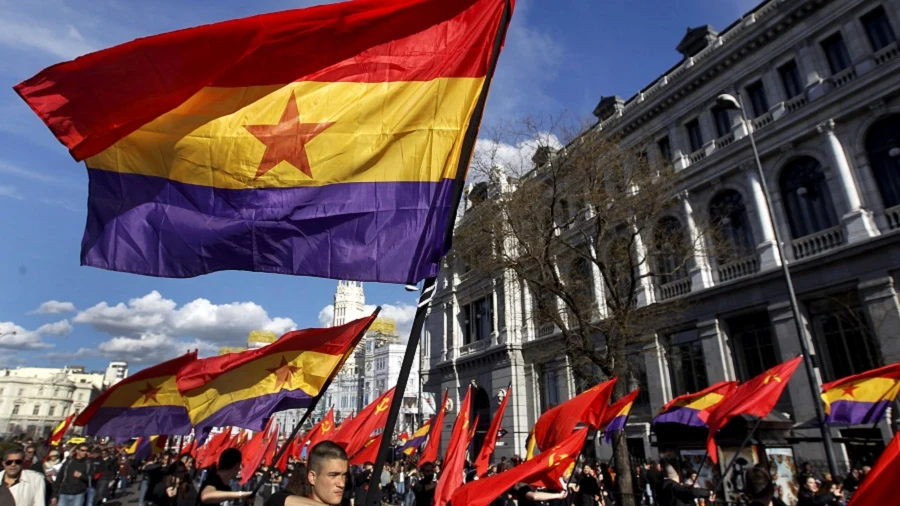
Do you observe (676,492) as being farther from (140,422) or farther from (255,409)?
(140,422)

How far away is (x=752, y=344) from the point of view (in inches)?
745

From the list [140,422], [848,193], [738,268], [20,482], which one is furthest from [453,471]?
[848,193]

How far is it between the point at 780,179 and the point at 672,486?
50.1 ft

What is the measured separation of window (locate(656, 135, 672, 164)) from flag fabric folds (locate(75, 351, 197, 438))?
19.5m

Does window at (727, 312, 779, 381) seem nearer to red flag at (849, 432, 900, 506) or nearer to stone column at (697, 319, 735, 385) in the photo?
stone column at (697, 319, 735, 385)

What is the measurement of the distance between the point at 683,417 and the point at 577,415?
491cm

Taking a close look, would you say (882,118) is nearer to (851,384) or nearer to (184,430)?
(851,384)

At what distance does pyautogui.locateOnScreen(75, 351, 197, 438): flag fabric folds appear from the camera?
1122cm

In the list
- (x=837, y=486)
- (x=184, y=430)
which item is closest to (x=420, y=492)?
(x=184, y=430)

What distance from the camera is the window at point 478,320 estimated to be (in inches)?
1287

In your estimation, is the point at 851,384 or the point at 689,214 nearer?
the point at 851,384

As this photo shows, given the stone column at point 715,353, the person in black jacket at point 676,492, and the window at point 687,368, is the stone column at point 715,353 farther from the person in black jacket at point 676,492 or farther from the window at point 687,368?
the person in black jacket at point 676,492

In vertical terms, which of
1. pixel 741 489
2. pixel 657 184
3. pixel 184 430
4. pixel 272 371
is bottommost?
pixel 741 489

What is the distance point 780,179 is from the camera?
19.2 meters
